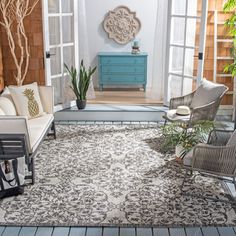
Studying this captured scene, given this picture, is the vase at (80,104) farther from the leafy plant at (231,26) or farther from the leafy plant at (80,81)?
the leafy plant at (231,26)

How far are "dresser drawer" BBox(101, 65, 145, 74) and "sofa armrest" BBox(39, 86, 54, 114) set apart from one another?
288cm

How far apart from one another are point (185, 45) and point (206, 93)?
3.70ft

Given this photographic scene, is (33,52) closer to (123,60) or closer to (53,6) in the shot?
(53,6)

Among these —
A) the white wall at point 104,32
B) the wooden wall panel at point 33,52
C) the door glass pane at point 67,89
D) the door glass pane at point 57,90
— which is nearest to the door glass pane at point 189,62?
the door glass pane at point 67,89

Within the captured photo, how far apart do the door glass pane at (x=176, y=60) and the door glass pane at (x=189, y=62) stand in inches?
3.2

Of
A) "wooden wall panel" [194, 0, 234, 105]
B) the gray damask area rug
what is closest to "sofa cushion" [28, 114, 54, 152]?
the gray damask area rug

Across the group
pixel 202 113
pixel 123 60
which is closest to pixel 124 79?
pixel 123 60

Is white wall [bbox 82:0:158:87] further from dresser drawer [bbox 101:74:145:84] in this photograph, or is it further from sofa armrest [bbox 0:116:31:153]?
sofa armrest [bbox 0:116:31:153]

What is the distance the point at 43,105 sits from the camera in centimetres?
512

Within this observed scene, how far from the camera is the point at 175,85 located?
248 inches

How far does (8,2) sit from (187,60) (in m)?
2.77

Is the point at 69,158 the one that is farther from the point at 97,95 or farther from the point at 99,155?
the point at 97,95

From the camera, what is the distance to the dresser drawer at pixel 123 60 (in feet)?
25.5

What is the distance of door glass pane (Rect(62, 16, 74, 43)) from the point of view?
616 centimetres
